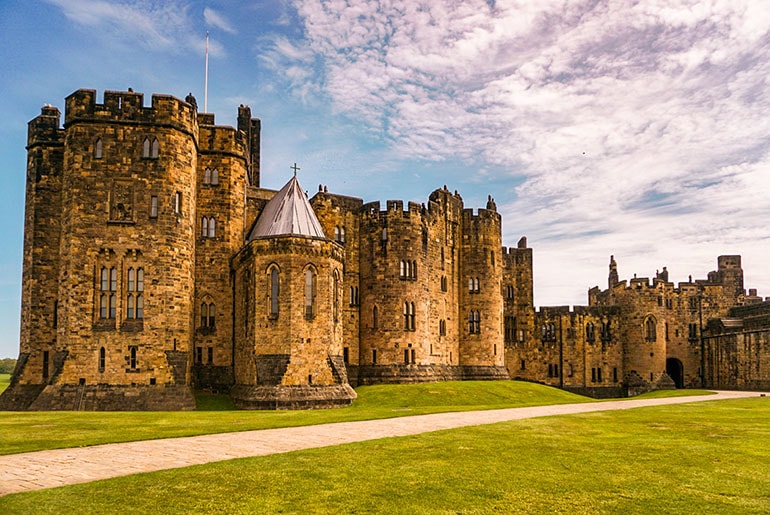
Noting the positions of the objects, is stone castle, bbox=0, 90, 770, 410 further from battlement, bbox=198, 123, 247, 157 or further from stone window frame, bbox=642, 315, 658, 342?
stone window frame, bbox=642, 315, 658, 342

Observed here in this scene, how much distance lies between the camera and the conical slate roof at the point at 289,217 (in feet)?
134

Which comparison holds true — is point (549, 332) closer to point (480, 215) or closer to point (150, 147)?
point (480, 215)

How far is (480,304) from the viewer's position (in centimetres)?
5884

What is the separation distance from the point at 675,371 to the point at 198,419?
198 ft

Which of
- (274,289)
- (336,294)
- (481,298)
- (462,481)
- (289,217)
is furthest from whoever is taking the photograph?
(481,298)

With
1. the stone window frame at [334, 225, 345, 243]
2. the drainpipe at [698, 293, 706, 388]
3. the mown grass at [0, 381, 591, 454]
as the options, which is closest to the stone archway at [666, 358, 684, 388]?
the drainpipe at [698, 293, 706, 388]

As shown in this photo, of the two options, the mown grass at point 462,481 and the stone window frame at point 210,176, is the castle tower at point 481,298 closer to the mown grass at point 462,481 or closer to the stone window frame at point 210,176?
the stone window frame at point 210,176

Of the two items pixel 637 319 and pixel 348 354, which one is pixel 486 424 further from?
pixel 637 319

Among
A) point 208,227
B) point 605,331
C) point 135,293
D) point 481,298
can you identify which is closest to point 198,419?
point 135,293

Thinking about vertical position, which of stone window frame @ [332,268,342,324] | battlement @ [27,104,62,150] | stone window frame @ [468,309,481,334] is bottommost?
A: stone window frame @ [468,309,481,334]

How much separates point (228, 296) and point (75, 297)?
9423mm

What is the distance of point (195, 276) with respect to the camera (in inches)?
1713

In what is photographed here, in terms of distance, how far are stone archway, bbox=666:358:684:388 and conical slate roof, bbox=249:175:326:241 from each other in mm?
48041

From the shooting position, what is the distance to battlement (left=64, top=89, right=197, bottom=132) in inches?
1559
